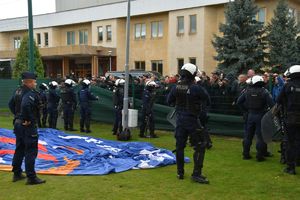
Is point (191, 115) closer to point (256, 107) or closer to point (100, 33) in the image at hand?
point (256, 107)

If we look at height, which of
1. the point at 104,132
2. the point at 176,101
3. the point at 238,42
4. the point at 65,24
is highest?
the point at 65,24

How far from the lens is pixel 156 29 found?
131ft

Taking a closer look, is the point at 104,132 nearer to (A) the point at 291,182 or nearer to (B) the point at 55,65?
(A) the point at 291,182

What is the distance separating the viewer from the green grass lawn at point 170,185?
6977mm

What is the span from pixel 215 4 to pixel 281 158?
26.5 metres

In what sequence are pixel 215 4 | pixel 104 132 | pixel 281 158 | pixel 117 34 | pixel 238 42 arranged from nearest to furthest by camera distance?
pixel 281 158 < pixel 104 132 < pixel 238 42 < pixel 215 4 < pixel 117 34

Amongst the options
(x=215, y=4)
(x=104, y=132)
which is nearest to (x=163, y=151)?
(x=104, y=132)

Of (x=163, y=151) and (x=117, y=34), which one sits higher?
(x=117, y=34)

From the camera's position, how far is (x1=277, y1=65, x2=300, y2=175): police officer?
8281mm

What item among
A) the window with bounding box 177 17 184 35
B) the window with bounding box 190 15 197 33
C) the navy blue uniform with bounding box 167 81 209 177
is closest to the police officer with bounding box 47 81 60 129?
the navy blue uniform with bounding box 167 81 209 177

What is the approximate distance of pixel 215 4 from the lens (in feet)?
113

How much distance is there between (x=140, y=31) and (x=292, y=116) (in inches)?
1329

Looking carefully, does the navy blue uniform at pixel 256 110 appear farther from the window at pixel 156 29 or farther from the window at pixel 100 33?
the window at pixel 100 33

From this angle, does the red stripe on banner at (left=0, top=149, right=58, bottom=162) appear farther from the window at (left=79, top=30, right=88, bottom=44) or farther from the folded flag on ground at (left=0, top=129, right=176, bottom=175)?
the window at (left=79, top=30, right=88, bottom=44)
